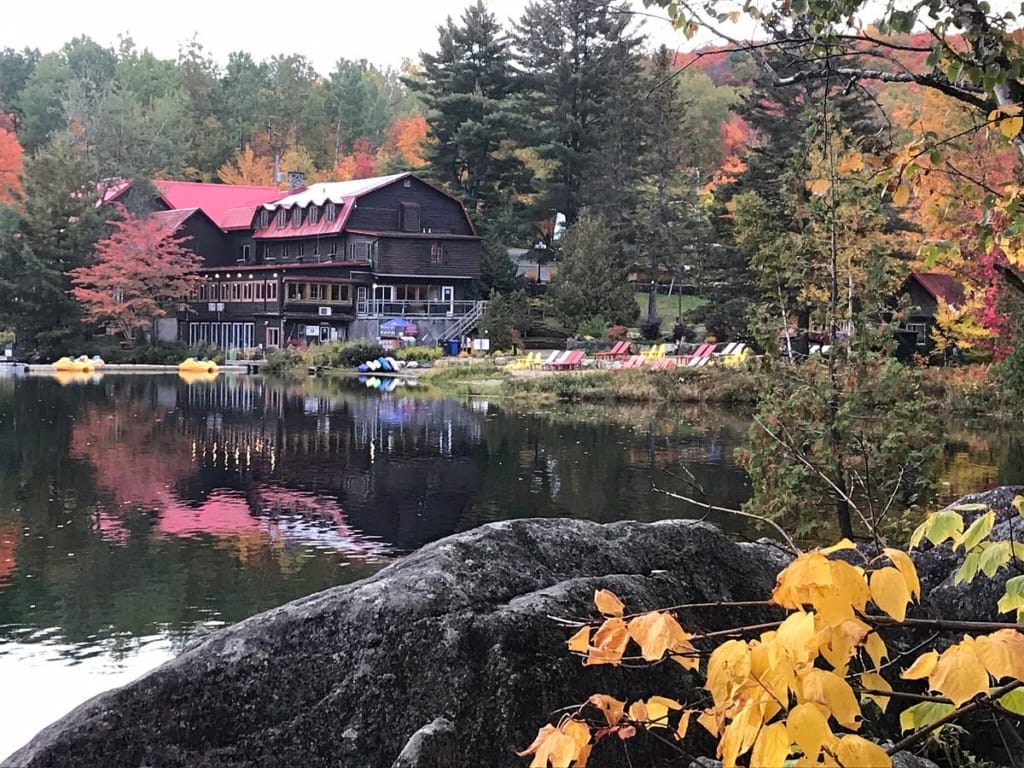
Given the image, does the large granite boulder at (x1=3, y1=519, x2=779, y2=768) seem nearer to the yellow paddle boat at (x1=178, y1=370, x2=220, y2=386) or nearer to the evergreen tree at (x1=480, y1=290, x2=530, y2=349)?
the yellow paddle boat at (x1=178, y1=370, x2=220, y2=386)

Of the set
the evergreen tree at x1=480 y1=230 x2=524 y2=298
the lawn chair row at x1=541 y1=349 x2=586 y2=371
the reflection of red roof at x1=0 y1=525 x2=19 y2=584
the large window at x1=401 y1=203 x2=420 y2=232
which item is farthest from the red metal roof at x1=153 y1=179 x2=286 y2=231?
the reflection of red roof at x1=0 y1=525 x2=19 y2=584

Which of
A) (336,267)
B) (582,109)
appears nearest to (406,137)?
(582,109)

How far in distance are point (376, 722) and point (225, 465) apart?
58.2ft

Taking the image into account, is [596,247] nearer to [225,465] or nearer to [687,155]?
[687,155]

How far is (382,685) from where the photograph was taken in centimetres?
405

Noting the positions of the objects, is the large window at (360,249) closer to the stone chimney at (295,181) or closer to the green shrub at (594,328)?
the stone chimney at (295,181)

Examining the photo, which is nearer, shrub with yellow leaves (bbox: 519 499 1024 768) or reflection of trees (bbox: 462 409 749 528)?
shrub with yellow leaves (bbox: 519 499 1024 768)

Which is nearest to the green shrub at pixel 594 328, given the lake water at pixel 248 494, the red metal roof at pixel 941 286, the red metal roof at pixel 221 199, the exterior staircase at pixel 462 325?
the exterior staircase at pixel 462 325

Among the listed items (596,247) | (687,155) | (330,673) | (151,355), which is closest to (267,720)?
(330,673)

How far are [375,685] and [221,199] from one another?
65.3m

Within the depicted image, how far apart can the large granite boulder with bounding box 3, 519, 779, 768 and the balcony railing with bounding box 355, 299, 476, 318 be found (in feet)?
169

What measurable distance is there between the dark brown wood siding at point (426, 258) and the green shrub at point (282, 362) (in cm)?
805

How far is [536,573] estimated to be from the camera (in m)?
4.83

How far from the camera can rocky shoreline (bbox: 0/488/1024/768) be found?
3.85 meters
